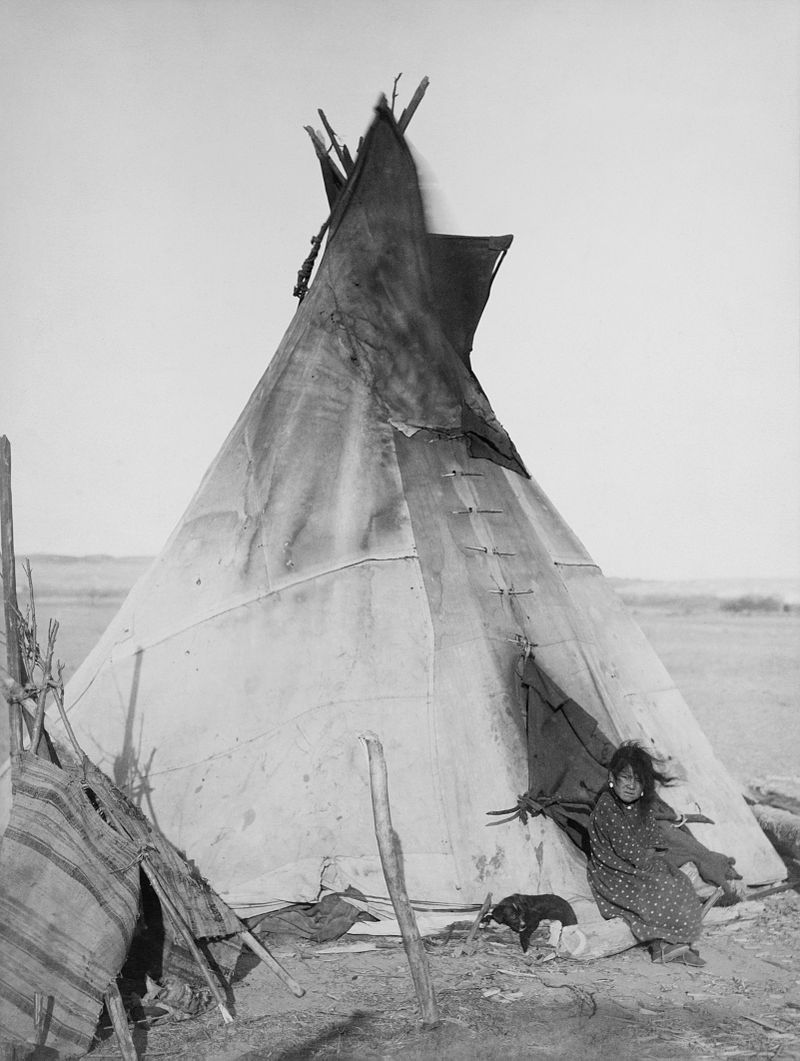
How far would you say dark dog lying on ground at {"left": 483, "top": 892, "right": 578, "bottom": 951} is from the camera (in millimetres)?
4792

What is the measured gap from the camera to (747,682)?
1817 cm

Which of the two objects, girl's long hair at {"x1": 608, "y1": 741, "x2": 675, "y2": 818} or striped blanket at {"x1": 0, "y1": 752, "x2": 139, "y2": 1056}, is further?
girl's long hair at {"x1": 608, "y1": 741, "x2": 675, "y2": 818}

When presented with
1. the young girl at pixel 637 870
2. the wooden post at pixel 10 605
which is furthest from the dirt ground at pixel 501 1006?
the wooden post at pixel 10 605

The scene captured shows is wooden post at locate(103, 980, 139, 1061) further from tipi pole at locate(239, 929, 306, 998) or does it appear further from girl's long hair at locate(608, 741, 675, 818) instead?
girl's long hair at locate(608, 741, 675, 818)

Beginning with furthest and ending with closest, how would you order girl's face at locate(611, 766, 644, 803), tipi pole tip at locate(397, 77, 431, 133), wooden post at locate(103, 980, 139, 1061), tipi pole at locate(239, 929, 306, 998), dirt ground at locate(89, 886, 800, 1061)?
tipi pole tip at locate(397, 77, 431, 133)
girl's face at locate(611, 766, 644, 803)
tipi pole at locate(239, 929, 306, 998)
dirt ground at locate(89, 886, 800, 1061)
wooden post at locate(103, 980, 139, 1061)

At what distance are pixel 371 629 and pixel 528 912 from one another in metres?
1.78

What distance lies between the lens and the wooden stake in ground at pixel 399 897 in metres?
3.86

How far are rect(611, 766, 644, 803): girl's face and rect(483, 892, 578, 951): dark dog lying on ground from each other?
651 millimetres

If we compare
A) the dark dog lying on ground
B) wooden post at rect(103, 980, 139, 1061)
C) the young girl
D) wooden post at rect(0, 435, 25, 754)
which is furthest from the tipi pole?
the young girl

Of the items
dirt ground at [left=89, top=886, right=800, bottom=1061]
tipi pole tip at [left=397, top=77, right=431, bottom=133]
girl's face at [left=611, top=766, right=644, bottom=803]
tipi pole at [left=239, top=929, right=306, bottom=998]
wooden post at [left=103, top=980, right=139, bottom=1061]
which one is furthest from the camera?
tipi pole tip at [left=397, top=77, right=431, bottom=133]

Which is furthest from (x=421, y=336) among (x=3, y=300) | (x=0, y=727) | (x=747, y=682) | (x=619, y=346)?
(x=619, y=346)

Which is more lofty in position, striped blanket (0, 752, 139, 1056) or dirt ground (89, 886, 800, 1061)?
striped blanket (0, 752, 139, 1056)

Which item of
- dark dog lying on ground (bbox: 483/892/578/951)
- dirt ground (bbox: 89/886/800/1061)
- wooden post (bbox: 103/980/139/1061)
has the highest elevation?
wooden post (bbox: 103/980/139/1061)

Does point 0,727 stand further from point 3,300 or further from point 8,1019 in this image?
point 8,1019
